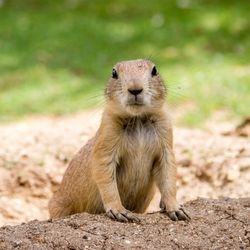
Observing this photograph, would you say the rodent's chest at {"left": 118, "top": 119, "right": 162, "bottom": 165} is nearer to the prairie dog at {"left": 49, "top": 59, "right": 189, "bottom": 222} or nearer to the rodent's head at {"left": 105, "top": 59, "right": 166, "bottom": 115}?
the prairie dog at {"left": 49, "top": 59, "right": 189, "bottom": 222}

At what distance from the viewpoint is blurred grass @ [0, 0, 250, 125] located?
10.6m

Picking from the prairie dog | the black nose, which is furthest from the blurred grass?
the black nose

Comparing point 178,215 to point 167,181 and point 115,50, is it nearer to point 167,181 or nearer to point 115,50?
point 167,181

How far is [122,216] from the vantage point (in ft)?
16.0

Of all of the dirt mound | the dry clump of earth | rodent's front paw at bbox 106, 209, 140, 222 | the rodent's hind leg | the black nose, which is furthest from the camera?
the dry clump of earth

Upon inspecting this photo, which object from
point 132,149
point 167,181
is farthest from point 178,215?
point 132,149

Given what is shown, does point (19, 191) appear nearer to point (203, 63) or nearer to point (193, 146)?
point (193, 146)

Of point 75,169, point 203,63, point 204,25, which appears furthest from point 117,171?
point 204,25

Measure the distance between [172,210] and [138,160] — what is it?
1.27 feet

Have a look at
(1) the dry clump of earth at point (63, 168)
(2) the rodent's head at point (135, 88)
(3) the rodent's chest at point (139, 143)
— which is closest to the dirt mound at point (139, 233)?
(3) the rodent's chest at point (139, 143)

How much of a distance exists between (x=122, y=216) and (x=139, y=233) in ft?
0.82

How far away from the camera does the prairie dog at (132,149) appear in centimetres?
490

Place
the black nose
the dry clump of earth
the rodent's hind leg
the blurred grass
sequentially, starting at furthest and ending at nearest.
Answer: the blurred grass → the dry clump of earth → the rodent's hind leg → the black nose

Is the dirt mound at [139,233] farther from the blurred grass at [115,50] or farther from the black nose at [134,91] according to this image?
the blurred grass at [115,50]
